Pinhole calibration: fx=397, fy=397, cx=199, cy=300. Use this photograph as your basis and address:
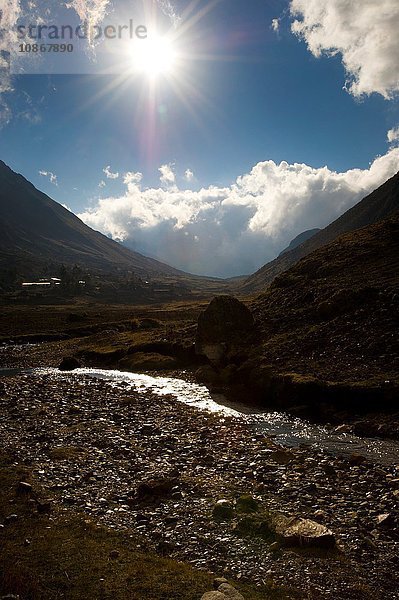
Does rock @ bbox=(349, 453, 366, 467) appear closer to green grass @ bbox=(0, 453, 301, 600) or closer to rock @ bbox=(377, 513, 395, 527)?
rock @ bbox=(377, 513, 395, 527)

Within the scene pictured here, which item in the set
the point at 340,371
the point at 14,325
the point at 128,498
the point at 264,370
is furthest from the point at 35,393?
the point at 14,325

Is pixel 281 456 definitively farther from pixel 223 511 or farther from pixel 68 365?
pixel 68 365

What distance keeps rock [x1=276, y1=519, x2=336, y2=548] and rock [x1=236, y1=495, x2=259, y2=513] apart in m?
1.62

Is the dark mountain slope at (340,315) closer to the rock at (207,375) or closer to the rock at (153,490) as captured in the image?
the rock at (207,375)

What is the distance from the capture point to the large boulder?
150 ft

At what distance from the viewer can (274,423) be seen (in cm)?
2806

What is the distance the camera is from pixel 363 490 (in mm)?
16281

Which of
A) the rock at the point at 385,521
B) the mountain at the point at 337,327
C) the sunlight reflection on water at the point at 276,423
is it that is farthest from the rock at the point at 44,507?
the mountain at the point at 337,327

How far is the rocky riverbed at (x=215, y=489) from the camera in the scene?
11.8 metres

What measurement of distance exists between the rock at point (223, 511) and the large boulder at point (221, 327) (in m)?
29.7

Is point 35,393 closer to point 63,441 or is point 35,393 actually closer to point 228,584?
point 63,441

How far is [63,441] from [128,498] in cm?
898

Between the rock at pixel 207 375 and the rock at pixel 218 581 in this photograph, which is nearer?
the rock at pixel 218 581

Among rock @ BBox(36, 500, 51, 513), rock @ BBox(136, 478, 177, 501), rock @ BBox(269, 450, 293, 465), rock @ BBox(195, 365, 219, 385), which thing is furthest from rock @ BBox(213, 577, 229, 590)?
rock @ BBox(195, 365, 219, 385)
